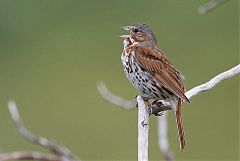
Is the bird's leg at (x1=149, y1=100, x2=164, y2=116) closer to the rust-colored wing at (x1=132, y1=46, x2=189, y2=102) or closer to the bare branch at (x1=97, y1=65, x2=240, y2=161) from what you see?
the bare branch at (x1=97, y1=65, x2=240, y2=161)

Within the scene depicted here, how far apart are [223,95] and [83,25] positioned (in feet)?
8.95

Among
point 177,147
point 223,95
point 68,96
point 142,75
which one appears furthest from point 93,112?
point 142,75

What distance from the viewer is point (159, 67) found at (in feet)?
19.6

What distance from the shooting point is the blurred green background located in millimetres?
9914

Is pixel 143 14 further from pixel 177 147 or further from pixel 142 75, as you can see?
pixel 142 75

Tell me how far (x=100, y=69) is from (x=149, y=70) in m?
6.10

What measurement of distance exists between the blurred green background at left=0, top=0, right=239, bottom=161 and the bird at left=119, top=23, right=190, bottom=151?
2951 millimetres

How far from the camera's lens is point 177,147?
913 cm

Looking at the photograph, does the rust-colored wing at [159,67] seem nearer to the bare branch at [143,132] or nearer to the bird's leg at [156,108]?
the bird's leg at [156,108]

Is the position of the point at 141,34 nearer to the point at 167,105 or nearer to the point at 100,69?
the point at 167,105

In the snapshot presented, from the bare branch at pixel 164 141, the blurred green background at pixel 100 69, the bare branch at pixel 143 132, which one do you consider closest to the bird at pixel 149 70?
the bare branch at pixel 164 141

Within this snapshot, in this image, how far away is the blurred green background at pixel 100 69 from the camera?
32.5ft

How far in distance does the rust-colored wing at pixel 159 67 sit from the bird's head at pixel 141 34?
0.15ft

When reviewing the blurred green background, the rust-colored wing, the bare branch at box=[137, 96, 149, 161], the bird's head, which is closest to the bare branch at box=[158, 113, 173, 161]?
the bare branch at box=[137, 96, 149, 161]
